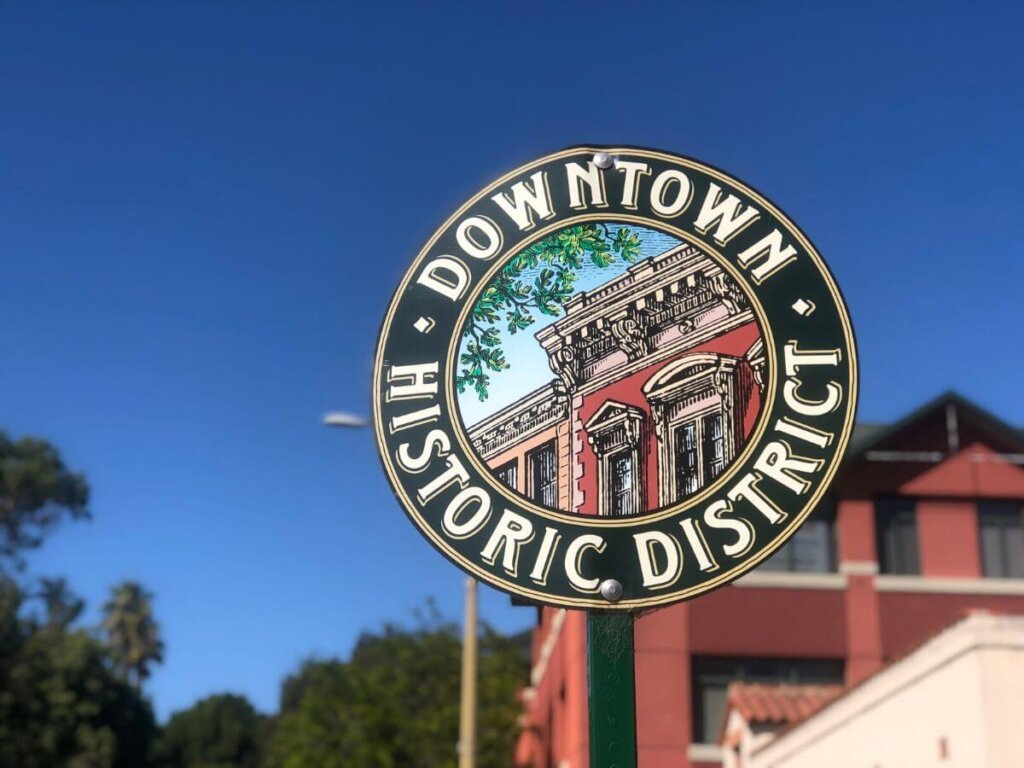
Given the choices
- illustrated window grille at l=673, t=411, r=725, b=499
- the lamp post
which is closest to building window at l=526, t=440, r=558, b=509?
illustrated window grille at l=673, t=411, r=725, b=499

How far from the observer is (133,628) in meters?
83.1

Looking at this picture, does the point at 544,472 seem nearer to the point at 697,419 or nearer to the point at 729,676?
the point at 697,419

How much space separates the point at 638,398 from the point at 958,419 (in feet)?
85.6

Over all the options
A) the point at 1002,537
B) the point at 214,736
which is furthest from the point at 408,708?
the point at 214,736

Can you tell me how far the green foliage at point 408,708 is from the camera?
1379 inches

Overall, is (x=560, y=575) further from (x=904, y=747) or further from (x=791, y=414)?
(x=904, y=747)

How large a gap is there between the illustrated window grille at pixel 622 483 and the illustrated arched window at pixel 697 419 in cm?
6

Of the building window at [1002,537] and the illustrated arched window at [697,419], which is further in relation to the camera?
the building window at [1002,537]

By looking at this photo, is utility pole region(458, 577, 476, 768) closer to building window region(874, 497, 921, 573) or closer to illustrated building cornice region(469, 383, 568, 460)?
building window region(874, 497, 921, 573)

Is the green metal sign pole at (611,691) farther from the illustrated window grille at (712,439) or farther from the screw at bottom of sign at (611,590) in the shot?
the illustrated window grille at (712,439)

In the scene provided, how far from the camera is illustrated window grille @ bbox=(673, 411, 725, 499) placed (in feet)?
9.64

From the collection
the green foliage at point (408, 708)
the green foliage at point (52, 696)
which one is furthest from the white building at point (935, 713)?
the green foliage at point (52, 696)

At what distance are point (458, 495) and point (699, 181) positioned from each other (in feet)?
2.79

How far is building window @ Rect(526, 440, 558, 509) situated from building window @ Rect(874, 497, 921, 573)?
81.3ft
